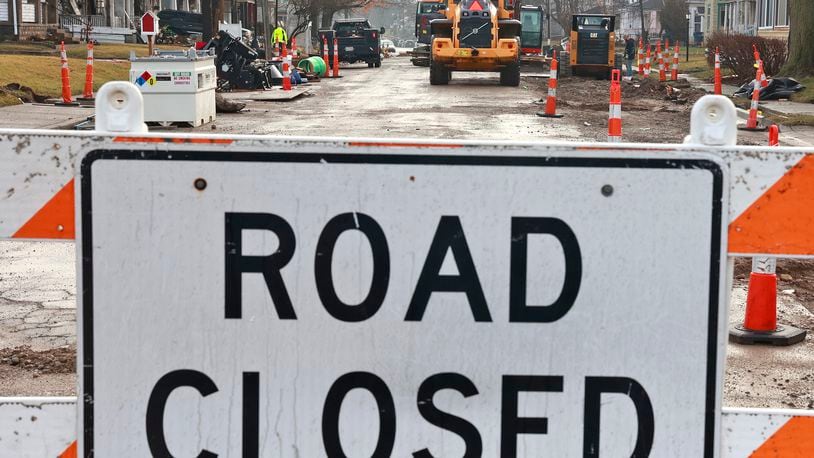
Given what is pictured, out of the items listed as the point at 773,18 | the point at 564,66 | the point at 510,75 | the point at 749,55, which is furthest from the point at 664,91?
the point at 773,18

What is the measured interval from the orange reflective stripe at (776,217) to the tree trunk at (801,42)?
30.9m

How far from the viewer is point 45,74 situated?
27875 millimetres

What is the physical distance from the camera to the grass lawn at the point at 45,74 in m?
25.4

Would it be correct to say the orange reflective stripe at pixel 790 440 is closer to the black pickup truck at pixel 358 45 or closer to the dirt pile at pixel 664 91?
the dirt pile at pixel 664 91

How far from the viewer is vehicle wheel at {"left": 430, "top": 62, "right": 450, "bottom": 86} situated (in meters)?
33.9

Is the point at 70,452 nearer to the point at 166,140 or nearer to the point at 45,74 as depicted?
the point at 166,140

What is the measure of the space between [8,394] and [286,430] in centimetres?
374

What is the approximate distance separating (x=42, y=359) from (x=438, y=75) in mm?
28633

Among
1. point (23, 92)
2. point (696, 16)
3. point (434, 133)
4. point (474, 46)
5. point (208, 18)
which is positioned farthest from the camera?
point (696, 16)

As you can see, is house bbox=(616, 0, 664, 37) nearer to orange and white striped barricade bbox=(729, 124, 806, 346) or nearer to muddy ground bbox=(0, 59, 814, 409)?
muddy ground bbox=(0, 59, 814, 409)

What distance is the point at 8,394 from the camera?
569cm

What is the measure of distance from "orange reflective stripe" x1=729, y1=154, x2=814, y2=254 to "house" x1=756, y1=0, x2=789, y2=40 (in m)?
55.8

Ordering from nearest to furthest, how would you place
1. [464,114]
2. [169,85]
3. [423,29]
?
1. [169,85]
2. [464,114]
3. [423,29]

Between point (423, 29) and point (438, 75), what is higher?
point (423, 29)
